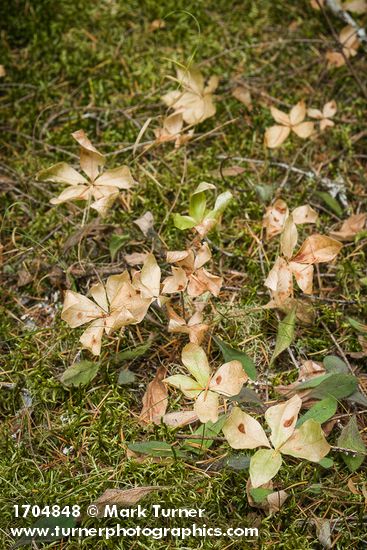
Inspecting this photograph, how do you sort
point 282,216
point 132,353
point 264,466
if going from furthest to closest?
point 282,216
point 132,353
point 264,466

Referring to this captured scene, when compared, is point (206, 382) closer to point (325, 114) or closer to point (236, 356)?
point (236, 356)

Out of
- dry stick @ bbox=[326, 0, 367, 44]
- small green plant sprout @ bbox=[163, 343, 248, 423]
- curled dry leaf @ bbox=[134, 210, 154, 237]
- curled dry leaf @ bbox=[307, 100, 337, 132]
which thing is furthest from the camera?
dry stick @ bbox=[326, 0, 367, 44]

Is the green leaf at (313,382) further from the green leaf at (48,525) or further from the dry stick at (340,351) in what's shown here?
the green leaf at (48,525)

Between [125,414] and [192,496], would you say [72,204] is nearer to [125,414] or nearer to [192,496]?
[125,414]

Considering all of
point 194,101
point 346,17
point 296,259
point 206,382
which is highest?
point 346,17

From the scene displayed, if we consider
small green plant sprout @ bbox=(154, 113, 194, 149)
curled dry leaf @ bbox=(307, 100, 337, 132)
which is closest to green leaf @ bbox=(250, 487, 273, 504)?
small green plant sprout @ bbox=(154, 113, 194, 149)

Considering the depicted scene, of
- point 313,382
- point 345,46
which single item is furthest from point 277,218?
point 345,46

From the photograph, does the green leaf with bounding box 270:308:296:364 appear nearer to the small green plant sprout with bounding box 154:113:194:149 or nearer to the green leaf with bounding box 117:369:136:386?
the green leaf with bounding box 117:369:136:386
